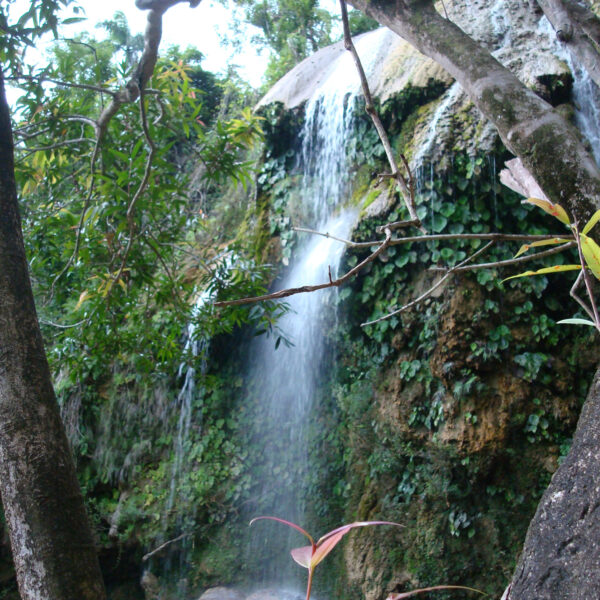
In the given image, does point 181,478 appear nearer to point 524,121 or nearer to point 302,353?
point 302,353

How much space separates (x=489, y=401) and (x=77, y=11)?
4.09 meters

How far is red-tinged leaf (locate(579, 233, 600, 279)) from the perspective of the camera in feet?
3.16

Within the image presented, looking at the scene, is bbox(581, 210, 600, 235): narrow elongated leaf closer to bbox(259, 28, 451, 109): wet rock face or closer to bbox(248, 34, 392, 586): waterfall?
bbox(248, 34, 392, 586): waterfall

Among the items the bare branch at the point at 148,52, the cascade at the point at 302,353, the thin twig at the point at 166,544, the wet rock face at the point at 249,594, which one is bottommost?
the wet rock face at the point at 249,594

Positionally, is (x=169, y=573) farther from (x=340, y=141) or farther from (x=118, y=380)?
(x=340, y=141)

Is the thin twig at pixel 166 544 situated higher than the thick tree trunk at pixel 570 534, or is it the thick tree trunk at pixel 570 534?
the thick tree trunk at pixel 570 534

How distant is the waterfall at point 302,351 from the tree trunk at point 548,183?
363cm

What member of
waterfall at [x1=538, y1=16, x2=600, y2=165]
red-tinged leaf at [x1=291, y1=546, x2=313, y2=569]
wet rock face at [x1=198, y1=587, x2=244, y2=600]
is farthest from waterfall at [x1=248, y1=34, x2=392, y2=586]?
red-tinged leaf at [x1=291, y1=546, x2=313, y2=569]

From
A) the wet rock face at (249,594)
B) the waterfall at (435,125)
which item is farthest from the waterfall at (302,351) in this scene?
the waterfall at (435,125)

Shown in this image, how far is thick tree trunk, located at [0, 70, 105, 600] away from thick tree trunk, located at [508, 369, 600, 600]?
63.0 inches

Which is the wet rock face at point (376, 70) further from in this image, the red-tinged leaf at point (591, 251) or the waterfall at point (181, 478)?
the red-tinged leaf at point (591, 251)

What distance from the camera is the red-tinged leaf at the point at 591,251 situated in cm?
96

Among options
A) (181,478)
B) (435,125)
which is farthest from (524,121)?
(181,478)

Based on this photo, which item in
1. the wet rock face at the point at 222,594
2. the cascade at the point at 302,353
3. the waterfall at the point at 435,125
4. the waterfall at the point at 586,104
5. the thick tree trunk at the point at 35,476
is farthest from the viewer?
the cascade at the point at 302,353
